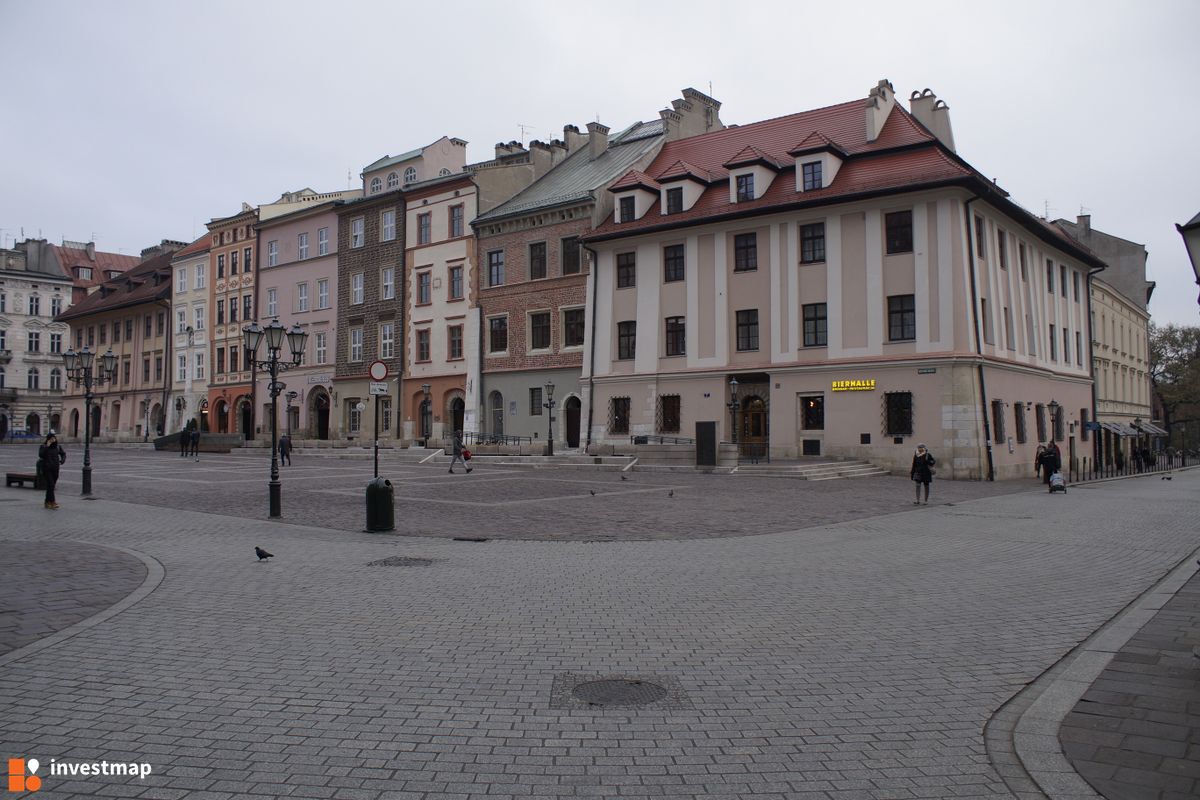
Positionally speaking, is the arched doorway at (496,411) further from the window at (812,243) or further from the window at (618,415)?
the window at (812,243)

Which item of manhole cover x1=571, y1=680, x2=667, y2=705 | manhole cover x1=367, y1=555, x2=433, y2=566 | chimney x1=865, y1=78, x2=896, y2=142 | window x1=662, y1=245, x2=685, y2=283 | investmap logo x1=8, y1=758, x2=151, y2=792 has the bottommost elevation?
manhole cover x1=571, y1=680, x2=667, y2=705

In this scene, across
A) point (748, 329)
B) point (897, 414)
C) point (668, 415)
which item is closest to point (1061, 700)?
point (897, 414)

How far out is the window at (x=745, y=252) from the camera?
36.7 m

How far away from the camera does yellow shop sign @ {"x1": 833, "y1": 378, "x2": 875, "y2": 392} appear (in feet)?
108

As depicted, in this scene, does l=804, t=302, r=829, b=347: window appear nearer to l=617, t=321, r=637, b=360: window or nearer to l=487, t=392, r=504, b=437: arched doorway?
l=617, t=321, r=637, b=360: window

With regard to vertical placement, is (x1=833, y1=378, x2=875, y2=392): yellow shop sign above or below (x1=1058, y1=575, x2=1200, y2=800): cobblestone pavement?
above

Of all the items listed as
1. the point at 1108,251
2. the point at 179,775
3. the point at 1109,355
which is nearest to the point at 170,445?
the point at 179,775

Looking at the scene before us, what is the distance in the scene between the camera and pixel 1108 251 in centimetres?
6400

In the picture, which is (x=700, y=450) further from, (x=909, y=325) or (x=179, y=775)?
(x=179, y=775)

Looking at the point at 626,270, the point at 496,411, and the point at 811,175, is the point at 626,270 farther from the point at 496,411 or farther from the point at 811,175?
the point at 496,411

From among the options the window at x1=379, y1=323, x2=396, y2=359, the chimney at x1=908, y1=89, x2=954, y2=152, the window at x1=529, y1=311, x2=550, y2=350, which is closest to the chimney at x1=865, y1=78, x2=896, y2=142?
the chimney at x1=908, y1=89, x2=954, y2=152

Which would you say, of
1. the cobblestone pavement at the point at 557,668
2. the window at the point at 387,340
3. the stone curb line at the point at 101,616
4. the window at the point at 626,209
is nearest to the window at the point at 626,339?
the window at the point at 626,209

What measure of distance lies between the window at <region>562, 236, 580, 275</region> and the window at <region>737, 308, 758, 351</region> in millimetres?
9920

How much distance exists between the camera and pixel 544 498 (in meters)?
21.0
